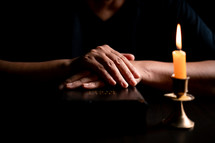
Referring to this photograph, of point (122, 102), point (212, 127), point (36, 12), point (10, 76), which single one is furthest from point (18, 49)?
point (212, 127)

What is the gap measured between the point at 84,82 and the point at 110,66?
0.13m

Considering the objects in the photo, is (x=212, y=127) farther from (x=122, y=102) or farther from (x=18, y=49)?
(x=18, y=49)

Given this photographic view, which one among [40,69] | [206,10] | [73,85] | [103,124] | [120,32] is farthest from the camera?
[206,10]

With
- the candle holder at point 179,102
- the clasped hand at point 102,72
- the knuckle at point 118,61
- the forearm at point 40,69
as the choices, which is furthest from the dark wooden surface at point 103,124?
the forearm at point 40,69

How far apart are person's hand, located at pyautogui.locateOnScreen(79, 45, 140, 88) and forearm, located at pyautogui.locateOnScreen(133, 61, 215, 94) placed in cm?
9

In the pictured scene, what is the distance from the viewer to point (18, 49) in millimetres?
1573

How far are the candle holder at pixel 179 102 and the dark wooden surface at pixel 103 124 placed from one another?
17 mm

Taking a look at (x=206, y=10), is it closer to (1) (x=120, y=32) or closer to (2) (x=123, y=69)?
(1) (x=120, y=32)

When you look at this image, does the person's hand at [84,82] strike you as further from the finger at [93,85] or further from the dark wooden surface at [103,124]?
the dark wooden surface at [103,124]

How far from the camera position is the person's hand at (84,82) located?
839 mm

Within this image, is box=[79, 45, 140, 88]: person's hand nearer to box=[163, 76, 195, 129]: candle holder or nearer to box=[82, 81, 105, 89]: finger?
box=[82, 81, 105, 89]: finger

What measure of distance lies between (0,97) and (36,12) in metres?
0.76

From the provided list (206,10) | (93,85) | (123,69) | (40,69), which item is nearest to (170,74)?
(123,69)

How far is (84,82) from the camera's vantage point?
2.86 ft
